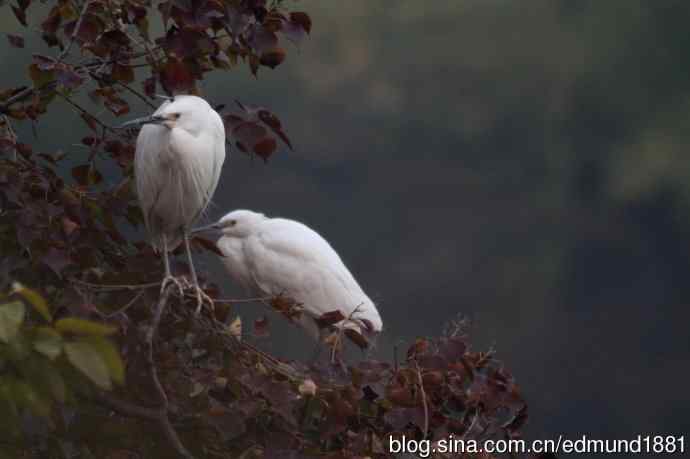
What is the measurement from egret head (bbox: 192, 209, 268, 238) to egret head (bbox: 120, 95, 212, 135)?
1291 mm

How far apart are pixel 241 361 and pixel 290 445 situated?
244 millimetres

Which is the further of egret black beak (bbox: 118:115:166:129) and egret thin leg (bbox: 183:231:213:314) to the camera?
egret black beak (bbox: 118:115:166:129)

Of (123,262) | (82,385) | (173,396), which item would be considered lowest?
(82,385)

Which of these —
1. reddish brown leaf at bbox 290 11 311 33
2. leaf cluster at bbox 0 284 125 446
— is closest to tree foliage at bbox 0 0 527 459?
reddish brown leaf at bbox 290 11 311 33

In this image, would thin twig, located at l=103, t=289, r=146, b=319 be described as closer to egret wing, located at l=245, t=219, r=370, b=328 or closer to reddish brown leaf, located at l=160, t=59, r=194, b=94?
reddish brown leaf, located at l=160, t=59, r=194, b=94

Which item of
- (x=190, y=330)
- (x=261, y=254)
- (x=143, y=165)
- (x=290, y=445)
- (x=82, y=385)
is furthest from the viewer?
(x=261, y=254)

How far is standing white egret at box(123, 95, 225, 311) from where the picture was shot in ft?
9.82

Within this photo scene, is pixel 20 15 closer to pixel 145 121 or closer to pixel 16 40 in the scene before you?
pixel 16 40

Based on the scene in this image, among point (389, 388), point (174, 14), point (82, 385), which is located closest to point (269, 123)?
point (174, 14)

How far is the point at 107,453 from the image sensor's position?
8.18 ft

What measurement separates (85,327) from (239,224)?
3068 mm

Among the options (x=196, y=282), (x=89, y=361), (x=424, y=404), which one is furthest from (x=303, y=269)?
(x=89, y=361)

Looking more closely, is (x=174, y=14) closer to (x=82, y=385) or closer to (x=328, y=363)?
(x=328, y=363)

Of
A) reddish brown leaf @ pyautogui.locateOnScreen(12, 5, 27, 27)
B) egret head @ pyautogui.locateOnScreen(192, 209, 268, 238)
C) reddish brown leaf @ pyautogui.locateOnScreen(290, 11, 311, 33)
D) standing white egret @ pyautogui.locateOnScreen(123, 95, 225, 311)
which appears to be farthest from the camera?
egret head @ pyautogui.locateOnScreen(192, 209, 268, 238)
